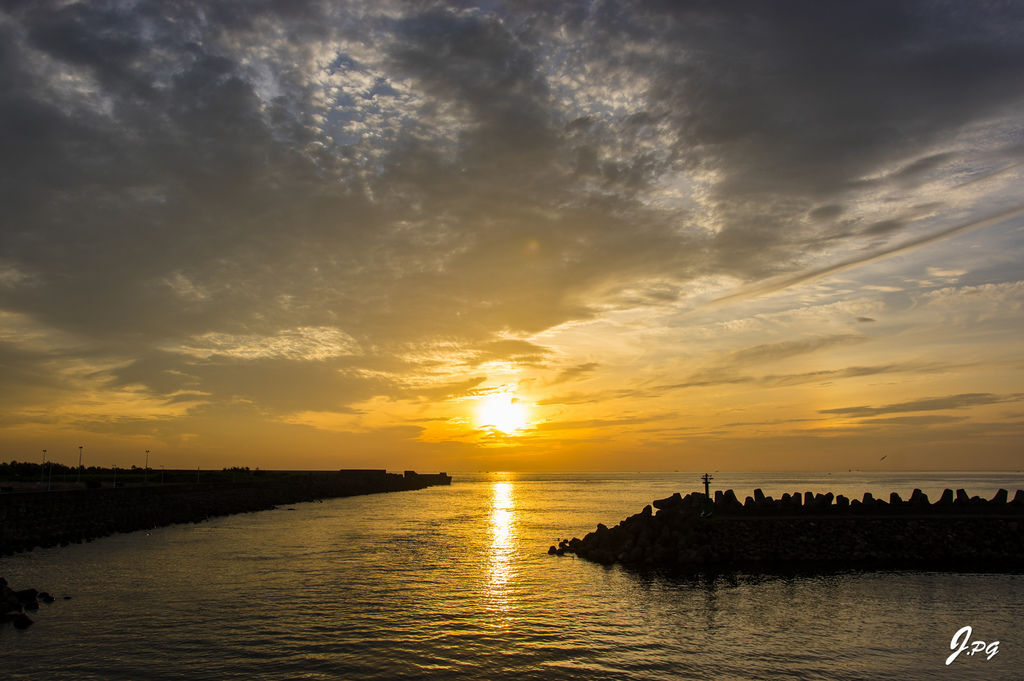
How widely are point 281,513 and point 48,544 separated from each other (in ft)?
117

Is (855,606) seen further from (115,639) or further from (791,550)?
(115,639)

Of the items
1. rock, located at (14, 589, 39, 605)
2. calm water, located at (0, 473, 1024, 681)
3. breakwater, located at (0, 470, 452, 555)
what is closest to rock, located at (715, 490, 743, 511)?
calm water, located at (0, 473, 1024, 681)

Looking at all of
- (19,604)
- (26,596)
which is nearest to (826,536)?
(19,604)

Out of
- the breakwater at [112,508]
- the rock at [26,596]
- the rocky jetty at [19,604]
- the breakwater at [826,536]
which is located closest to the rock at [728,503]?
the breakwater at [826,536]

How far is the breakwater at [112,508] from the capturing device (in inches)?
1607

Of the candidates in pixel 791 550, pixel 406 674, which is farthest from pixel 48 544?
pixel 791 550

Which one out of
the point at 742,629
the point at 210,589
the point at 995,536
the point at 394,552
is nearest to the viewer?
the point at 742,629

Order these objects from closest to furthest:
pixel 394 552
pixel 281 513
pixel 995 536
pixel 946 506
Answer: pixel 995 536 → pixel 946 506 → pixel 394 552 → pixel 281 513

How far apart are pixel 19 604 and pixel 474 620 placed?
17.2 m

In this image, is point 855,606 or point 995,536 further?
point 995,536

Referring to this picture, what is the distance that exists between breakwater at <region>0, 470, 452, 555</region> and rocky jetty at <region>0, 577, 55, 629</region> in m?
15.6

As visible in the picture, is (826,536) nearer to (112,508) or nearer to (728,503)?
(728,503)

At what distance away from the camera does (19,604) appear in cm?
2384

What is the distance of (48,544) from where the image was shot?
133 ft
